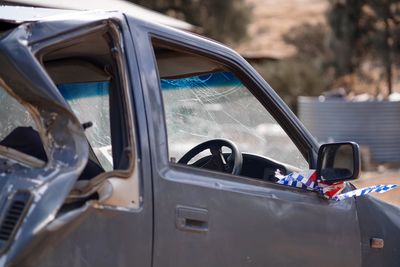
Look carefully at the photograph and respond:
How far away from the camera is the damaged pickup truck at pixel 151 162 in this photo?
301cm

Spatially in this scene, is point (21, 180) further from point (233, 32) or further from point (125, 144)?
point (233, 32)

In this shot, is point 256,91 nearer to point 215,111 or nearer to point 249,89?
point 249,89

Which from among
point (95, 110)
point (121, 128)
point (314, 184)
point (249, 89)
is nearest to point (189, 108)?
point (249, 89)

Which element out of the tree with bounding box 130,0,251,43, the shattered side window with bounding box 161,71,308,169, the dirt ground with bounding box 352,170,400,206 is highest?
the shattered side window with bounding box 161,71,308,169

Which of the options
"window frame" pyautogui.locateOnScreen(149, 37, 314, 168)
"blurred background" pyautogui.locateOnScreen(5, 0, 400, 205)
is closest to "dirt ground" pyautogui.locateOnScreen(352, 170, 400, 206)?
"blurred background" pyautogui.locateOnScreen(5, 0, 400, 205)

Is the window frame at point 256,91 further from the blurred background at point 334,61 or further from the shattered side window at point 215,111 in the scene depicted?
the blurred background at point 334,61

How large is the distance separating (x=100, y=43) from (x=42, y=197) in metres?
1.02

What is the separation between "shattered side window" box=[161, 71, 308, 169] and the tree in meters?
32.5

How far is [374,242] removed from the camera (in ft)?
14.2

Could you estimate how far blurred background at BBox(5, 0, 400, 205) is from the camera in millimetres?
19234

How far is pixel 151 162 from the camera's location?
3385 mm

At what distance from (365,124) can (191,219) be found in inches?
645

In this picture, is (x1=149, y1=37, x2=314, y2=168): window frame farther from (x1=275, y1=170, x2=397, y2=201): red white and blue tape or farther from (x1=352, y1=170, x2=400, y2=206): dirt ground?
(x1=352, y1=170, x2=400, y2=206): dirt ground

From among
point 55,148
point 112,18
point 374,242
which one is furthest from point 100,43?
point 374,242
